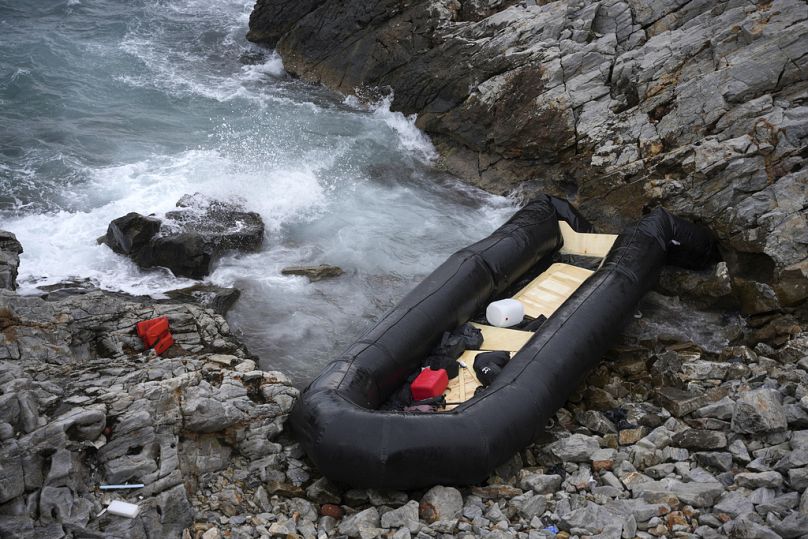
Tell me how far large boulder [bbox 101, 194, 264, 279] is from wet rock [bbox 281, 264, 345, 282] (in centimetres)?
77

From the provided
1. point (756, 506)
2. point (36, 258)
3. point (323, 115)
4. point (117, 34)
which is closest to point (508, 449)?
point (756, 506)

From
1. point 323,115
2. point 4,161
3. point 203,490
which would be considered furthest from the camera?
point 323,115

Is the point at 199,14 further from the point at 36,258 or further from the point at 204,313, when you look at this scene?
the point at 204,313

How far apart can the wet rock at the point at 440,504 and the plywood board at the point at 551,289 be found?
2.70 m

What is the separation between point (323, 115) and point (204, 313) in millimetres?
6761

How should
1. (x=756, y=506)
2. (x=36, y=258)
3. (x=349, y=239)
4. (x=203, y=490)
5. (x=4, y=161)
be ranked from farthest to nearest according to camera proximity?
(x=4, y=161)
(x=349, y=239)
(x=36, y=258)
(x=203, y=490)
(x=756, y=506)

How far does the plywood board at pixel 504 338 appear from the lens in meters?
6.70

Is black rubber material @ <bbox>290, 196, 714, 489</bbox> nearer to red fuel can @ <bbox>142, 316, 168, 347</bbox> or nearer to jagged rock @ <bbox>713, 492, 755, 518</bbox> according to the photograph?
jagged rock @ <bbox>713, 492, 755, 518</bbox>

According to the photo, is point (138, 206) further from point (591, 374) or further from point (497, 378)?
point (591, 374)

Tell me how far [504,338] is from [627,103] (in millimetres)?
4465

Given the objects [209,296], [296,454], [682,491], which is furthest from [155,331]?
[682,491]

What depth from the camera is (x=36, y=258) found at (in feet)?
29.0

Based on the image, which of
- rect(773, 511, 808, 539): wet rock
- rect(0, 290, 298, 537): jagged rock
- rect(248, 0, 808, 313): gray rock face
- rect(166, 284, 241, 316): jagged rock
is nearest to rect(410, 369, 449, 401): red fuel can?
rect(0, 290, 298, 537): jagged rock

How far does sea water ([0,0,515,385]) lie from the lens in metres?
8.54
